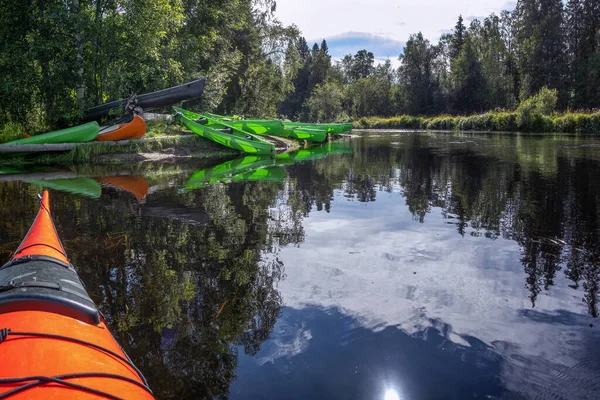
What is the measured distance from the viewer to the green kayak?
12.0 metres

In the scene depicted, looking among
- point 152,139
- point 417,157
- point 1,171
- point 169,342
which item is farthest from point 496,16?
point 169,342

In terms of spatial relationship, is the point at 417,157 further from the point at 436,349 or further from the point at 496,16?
the point at 496,16

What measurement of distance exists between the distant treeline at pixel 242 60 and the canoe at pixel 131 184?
6.96 m

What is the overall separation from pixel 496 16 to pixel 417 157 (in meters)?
66.0

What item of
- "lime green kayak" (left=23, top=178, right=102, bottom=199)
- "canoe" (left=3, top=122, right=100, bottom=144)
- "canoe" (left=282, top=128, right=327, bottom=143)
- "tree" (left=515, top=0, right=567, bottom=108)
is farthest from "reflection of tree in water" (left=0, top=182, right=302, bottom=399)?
"tree" (left=515, top=0, right=567, bottom=108)

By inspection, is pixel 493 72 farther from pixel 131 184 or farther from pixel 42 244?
pixel 42 244

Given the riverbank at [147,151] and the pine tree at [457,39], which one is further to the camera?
the pine tree at [457,39]

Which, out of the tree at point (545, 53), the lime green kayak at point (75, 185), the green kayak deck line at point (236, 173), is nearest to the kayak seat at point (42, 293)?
the lime green kayak at point (75, 185)

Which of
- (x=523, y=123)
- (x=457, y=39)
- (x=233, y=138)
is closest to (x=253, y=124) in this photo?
(x=233, y=138)

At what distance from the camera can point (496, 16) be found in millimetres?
72625

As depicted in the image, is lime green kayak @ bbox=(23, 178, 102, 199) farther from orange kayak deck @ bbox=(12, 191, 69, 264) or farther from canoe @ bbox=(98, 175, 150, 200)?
orange kayak deck @ bbox=(12, 191, 69, 264)

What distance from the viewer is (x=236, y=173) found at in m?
13.5

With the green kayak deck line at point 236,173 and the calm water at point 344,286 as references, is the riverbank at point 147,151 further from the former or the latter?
the calm water at point 344,286

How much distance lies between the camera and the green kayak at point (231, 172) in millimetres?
11953
